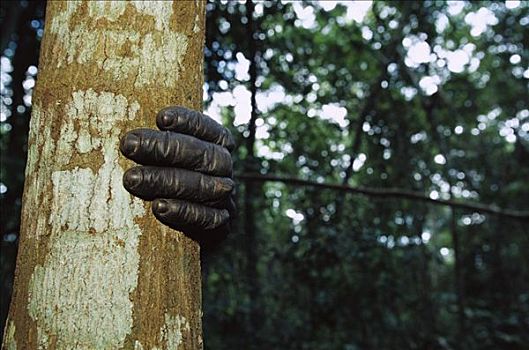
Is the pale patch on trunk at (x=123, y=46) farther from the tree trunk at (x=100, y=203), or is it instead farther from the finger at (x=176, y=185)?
the finger at (x=176, y=185)

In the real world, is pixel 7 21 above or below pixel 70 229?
above

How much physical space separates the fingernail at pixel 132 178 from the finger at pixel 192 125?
0.42ft

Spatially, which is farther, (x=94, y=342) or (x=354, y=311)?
(x=354, y=311)

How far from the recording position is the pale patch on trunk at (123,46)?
1168mm

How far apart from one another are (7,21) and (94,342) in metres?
4.66

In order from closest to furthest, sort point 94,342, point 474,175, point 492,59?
1. point 94,342
2. point 492,59
3. point 474,175

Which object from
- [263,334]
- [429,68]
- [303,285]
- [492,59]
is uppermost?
[492,59]

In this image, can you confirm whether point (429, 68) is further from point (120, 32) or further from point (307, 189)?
point (120, 32)


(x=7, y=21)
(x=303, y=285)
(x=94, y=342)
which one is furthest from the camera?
(x=303, y=285)

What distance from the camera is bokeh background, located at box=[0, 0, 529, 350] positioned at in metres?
4.76

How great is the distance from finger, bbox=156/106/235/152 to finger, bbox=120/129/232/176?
0.02 meters

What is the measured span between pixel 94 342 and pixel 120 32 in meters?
0.67

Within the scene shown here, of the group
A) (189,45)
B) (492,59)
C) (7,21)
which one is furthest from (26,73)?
(492,59)

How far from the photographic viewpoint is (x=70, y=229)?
3.45ft
